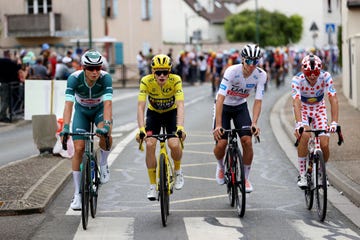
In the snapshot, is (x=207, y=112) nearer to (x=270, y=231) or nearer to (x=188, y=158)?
(x=188, y=158)

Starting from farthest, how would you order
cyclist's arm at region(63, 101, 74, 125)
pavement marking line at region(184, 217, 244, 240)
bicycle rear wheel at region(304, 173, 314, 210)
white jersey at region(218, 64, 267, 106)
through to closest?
white jersey at region(218, 64, 267, 106)
bicycle rear wheel at region(304, 173, 314, 210)
cyclist's arm at region(63, 101, 74, 125)
pavement marking line at region(184, 217, 244, 240)

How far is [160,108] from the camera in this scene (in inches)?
415

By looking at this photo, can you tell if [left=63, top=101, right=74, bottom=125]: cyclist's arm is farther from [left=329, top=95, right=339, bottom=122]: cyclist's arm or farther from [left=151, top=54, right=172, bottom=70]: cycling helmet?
[left=329, top=95, right=339, bottom=122]: cyclist's arm

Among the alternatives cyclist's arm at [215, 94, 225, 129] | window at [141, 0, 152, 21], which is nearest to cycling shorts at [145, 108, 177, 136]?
cyclist's arm at [215, 94, 225, 129]

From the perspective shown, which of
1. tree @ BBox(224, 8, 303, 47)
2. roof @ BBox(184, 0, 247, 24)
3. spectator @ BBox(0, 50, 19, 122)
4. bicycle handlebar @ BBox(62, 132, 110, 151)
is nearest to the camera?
bicycle handlebar @ BBox(62, 132, 110, 151)

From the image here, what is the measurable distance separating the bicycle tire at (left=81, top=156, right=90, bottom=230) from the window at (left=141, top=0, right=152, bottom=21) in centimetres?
5394

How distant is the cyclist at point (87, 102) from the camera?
33.2 ft

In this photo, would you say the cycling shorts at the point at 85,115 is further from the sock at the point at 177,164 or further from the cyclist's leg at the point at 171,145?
the sock at the point at 177,164

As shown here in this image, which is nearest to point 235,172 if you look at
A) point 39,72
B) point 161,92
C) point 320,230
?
point 161,92

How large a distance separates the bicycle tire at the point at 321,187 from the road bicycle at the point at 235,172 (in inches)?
30.1

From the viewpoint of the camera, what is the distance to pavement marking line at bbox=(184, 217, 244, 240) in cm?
923

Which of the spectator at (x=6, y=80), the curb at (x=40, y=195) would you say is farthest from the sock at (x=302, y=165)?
the spectator at (x=6, y=80)

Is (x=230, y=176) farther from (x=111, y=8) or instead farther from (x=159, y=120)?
(x=111, y=8)

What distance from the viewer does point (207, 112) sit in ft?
90.9
